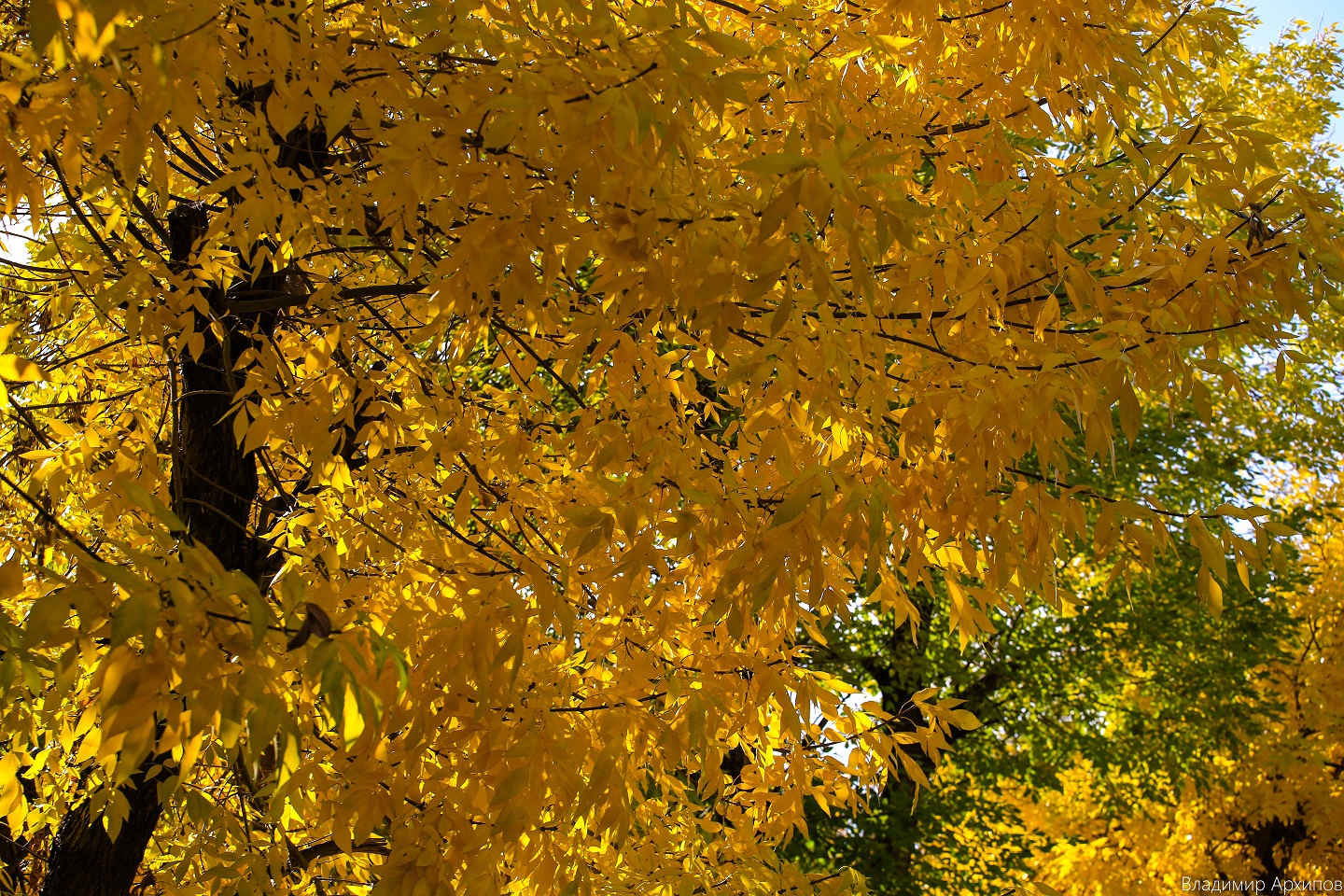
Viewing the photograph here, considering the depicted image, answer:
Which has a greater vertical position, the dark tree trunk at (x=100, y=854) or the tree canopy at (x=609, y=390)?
the tree canopy at (x=609, y=390)

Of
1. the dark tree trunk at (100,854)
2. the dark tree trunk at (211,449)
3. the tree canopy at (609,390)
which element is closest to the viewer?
the tree canopy at (609,390)

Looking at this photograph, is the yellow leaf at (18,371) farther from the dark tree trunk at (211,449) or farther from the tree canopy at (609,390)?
the dark tree trunk at (211,449)

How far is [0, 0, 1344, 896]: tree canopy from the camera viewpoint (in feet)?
4.71

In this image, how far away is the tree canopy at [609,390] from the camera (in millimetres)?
1435

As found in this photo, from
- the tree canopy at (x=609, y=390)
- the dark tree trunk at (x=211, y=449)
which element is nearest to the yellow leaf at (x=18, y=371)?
the tree canopy at (x=609, y=390)

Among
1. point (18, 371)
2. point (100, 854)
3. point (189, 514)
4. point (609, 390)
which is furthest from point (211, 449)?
point (18, 371)

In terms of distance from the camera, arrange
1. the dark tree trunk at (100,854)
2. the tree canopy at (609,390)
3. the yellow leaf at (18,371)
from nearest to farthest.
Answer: the yellow leaf at (18,371), the tree canopy at (609,390), the dark tree trunk at (100,854)

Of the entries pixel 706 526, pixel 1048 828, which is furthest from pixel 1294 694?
pixel 706 526

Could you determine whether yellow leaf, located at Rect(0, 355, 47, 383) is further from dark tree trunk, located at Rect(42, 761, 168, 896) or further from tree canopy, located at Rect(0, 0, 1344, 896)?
dark tree trunk, located at Rect(42, 761, 168, 896)

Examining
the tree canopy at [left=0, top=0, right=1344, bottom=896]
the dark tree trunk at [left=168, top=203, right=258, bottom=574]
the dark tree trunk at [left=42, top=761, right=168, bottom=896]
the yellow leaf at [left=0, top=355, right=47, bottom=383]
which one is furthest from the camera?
the dark tree trunk at [left=168, top=203, right=258, bottom=574]

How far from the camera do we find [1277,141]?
1956 mm

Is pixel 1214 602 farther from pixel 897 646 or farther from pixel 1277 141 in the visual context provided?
pixel 897 646

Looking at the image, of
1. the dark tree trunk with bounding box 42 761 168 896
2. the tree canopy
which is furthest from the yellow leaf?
the dark tree trunk with bounding box 42 761 168 896

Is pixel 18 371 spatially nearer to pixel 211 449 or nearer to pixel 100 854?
pixel 211 449
